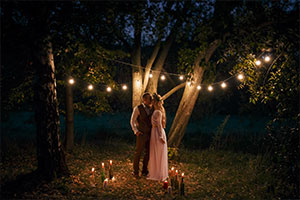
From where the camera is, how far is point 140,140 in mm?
6402

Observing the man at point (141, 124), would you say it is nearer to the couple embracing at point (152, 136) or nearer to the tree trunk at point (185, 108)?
the couple embracing at point (152, 136)

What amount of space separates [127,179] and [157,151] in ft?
3.66

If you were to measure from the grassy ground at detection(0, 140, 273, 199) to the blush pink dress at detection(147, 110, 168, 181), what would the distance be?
10.9 inches

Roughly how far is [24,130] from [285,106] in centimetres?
1794

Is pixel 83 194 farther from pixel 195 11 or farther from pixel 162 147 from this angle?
pixel 195 11

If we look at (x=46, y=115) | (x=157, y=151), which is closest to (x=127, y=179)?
(x=157, y=151)

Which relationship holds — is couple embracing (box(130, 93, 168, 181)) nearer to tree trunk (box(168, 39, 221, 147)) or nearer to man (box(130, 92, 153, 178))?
man (box(130, 92, 153, 178))

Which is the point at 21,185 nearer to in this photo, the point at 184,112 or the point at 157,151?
the point at 157,151

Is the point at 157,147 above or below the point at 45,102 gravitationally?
below

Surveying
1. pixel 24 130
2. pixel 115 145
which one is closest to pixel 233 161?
pixel 115 145

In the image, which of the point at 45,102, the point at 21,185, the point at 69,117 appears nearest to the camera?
the point at 21,185

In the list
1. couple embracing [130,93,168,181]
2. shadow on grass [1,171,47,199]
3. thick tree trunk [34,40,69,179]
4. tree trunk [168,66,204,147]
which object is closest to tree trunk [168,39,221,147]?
tree trunk [168,66,204,147]

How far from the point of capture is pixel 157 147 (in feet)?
20.5

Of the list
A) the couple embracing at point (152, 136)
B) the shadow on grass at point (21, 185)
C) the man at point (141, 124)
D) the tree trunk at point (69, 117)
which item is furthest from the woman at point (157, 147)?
the tree trunk at point (69, 117)
